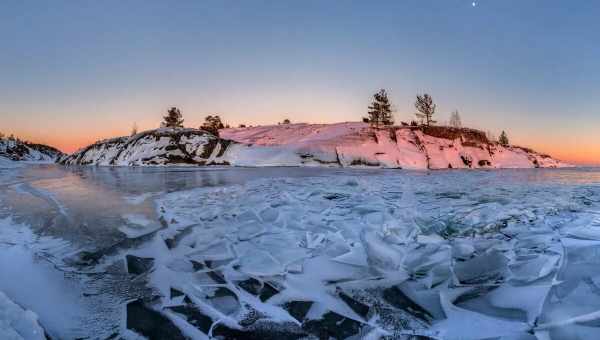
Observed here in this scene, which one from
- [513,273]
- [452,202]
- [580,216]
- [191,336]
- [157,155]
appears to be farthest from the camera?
[157,155]

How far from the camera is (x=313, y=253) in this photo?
2.88 meters

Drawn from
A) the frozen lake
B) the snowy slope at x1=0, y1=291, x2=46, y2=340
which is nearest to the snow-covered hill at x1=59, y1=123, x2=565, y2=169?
the frozen lake

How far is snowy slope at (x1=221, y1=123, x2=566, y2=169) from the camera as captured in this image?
1185 inches

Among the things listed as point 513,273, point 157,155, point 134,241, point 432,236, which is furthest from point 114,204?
point 157,155

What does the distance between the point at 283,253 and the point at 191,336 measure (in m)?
1.36

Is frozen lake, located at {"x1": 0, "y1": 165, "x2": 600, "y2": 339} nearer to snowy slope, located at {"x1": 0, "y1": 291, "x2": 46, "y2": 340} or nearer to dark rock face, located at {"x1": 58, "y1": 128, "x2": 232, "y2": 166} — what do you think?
snowy slope, located at {"x1": 0, "y1": 291, "x2": 46, "y2": 340}

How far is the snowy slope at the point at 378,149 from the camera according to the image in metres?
30.1

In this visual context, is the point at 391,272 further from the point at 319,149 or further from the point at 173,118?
the point at 173,118

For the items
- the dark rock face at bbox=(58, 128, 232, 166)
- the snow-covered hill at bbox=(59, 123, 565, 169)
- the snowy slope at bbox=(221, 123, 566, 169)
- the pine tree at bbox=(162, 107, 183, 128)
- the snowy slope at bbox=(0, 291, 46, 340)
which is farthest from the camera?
the pine tree at bbox=(162, 107, 183, 128)

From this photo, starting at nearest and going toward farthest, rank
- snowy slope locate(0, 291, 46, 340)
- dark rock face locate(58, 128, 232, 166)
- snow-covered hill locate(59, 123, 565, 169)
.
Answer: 1. snowy slope locate(0, 291, 46, 340)
2. snow-covered hill locate(59, 123, 565, 169)
3. dark rock face locate(58, 128, 232, 166)

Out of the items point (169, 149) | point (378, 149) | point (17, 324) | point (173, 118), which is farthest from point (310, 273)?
point (173, 118)

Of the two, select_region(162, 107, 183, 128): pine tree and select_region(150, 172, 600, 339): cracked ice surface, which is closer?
select_region(150, 172, 600, 339): cracked ice surface

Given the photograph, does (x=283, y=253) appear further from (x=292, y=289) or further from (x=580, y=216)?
(x=580, y=216)

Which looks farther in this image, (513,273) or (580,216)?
(580,216)
